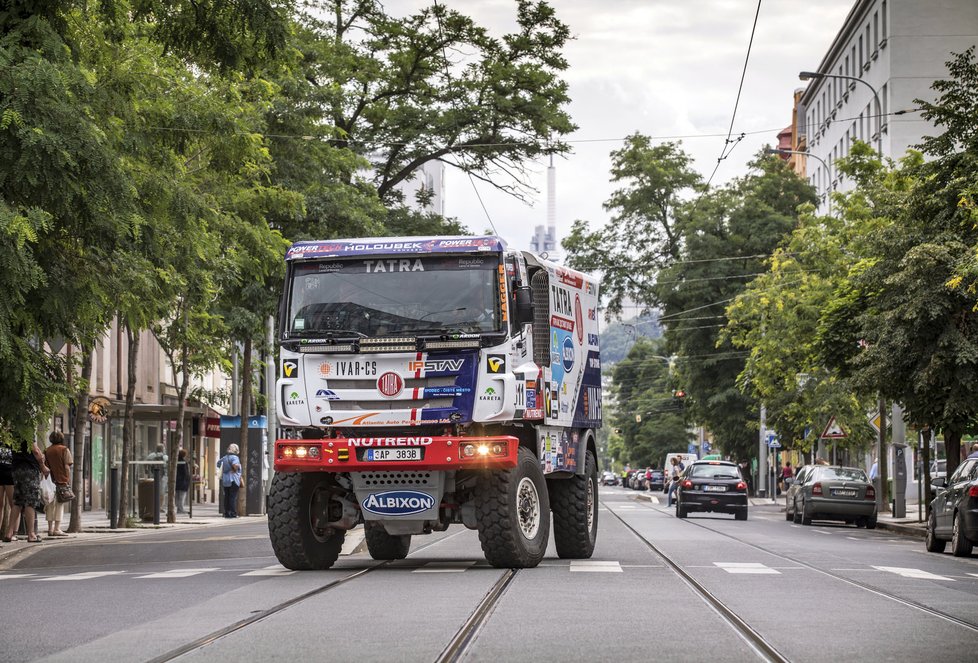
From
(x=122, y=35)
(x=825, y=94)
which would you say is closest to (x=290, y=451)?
(x=122, y=35)

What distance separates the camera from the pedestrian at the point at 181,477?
4012 cm

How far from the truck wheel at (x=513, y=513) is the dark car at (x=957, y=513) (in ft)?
25.8

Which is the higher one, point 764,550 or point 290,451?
point 290,451

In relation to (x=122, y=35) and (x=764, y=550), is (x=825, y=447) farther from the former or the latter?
(x=122, y=35)

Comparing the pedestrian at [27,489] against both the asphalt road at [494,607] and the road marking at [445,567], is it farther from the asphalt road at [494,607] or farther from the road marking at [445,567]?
the road marking at [445,567]

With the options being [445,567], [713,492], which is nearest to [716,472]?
[713,492]

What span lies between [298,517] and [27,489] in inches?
380

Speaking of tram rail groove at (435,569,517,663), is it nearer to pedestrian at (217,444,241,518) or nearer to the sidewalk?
the sidewalk

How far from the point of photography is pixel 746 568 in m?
17.9

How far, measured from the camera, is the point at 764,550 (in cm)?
2283

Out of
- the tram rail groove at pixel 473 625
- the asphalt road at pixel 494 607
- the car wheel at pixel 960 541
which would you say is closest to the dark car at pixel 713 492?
the car wheel at pixel 960 541

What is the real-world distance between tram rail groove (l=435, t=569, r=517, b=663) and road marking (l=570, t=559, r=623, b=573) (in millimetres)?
1756

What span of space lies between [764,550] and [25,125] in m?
11.8

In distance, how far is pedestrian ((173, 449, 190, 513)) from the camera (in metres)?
40.1
